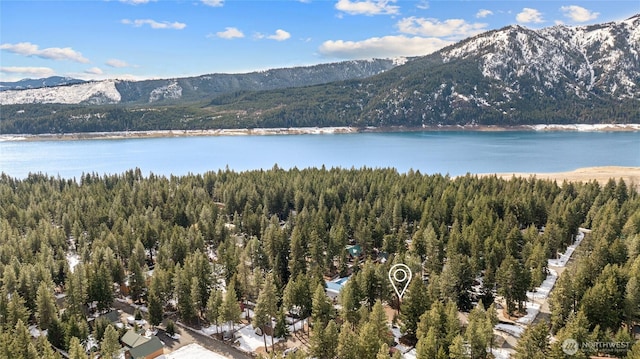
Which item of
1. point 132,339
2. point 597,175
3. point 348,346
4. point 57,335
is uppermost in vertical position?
point 597,175

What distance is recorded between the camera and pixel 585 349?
3812cm

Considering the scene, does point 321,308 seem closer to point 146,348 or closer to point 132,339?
point 146,348

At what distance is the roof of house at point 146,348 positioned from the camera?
4344 cm

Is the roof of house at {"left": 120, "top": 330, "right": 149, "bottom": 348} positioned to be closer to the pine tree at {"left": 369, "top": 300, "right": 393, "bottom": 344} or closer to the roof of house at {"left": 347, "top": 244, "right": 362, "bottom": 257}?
the pine tree at {"left": 369, "top": 300, "right": 393, "bottom": 344}

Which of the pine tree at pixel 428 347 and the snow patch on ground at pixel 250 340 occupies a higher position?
the pine tree at pixel 428 347

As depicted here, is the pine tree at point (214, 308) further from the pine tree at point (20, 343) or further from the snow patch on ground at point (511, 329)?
the snow patch on ground at point (511, 329)

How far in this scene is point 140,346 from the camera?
144 ft

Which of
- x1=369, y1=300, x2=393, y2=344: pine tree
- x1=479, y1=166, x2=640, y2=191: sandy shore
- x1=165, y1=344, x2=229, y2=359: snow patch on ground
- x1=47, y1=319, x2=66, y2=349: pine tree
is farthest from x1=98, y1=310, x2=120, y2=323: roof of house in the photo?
x1=479, y1=166, x2=640, y2=191: sandy shore

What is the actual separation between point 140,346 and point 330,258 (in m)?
30.8

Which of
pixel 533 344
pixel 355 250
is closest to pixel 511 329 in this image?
pixel 533 344

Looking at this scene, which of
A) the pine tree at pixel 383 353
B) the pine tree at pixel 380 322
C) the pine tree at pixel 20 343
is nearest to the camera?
the pine tree at pixel 383 353

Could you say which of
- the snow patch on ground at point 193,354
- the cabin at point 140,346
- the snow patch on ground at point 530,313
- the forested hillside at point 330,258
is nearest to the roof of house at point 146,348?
the cabin at point 140,346

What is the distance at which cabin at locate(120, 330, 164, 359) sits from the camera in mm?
43562

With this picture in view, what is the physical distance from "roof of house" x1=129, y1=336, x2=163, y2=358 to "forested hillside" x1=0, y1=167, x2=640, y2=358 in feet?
10.7
